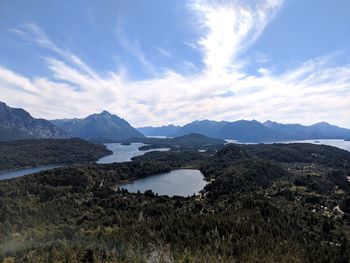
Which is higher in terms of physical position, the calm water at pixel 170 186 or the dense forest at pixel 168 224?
the dense forest at pixel 168 224

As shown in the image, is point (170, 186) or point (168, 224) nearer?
point (168, 224)

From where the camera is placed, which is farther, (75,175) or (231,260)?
(75,175)

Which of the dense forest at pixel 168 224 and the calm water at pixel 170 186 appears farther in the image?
the calm water at pixel 170 186

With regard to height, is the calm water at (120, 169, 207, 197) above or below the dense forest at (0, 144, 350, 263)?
below

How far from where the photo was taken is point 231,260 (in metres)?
63.3

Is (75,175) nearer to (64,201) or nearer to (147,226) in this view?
(64,201)

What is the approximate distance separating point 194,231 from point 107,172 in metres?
116

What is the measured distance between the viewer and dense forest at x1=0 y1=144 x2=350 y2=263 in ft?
219

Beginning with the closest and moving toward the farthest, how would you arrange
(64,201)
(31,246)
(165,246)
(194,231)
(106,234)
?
(31,246) < (165,246) < (106,234) < (194,231) < (64,201)

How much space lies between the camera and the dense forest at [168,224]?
66625mm

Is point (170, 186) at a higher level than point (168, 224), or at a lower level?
lower

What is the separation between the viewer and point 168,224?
87625 millimetres

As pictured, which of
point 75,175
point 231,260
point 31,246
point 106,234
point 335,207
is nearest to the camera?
point 231,260

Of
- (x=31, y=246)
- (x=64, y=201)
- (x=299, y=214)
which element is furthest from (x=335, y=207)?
(x=31, y=246)
